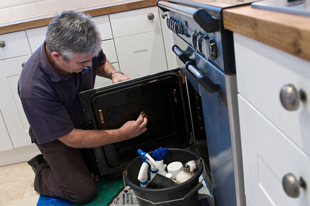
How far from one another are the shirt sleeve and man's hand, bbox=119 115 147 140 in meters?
0.24

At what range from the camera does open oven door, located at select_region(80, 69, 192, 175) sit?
4.32ft

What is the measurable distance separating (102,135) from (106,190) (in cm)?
42

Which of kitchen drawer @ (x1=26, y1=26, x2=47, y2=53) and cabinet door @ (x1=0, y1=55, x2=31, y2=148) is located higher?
kitchen drawer @ (x1=26, y1=26, x2=47, y2=53)

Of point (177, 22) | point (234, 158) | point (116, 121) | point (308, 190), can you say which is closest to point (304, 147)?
point (308, 190)

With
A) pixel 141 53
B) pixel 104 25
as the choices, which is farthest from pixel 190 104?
pixel 104 25

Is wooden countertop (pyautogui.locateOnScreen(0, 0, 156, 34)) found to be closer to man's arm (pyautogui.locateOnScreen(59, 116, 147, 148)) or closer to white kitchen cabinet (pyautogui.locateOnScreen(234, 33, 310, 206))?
man's arm (pyautogui.locateOnScreen(59, 116, 147, 148))

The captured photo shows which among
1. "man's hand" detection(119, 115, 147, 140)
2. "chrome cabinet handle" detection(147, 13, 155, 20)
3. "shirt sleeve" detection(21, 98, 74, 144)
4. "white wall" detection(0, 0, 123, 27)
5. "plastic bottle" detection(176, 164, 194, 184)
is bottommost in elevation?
"plastic bottle" detection(176, 164, 194, 184)

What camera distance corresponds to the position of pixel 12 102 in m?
1.87

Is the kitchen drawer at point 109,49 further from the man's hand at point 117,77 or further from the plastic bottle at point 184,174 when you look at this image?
the plastic bottle at point 184,174

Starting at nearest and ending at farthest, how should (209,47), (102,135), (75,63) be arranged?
(209,47), (75,63), (102,135)

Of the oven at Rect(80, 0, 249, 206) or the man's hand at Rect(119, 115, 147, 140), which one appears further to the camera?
the man's hand at Rect(119, 115, 147, 140)

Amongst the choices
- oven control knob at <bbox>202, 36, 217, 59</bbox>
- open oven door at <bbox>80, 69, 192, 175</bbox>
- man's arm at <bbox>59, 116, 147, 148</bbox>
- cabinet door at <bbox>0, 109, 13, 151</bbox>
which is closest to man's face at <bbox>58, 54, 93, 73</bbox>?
open oven door at <bbox>80, 69, 192, 175</bbox>

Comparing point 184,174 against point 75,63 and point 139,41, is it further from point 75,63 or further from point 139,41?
point 139,41

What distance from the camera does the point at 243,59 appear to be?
592 millimetres
